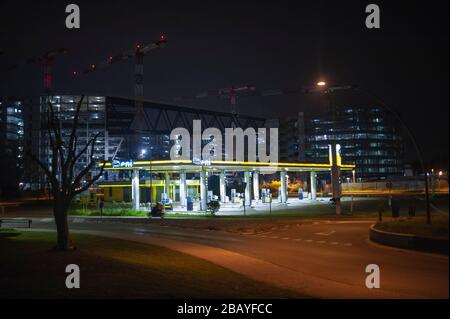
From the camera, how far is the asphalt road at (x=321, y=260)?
461 inches

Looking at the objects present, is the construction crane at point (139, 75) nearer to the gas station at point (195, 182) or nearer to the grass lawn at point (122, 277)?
the gas station at point (195, 182)

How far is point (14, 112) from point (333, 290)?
537ft

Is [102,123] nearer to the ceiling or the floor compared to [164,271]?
nearer to the ceiling

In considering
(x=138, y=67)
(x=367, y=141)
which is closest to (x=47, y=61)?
(x=138, y=67)

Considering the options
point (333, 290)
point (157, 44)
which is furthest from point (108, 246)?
point (157, 44)

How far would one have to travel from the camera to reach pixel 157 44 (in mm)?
142250

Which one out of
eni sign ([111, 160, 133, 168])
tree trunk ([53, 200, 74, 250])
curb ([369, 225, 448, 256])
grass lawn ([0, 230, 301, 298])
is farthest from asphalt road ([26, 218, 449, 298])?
eni sign ([111, 160, 133, 168])

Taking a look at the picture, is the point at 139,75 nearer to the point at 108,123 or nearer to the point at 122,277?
the point at 108,123

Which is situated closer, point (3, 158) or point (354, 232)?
point (354, 232)

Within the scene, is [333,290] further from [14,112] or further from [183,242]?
[14,112]

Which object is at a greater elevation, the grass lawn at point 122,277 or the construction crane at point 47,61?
the construction crane at point 47,61

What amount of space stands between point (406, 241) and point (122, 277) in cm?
1071

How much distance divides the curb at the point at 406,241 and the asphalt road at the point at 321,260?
0.29 meters

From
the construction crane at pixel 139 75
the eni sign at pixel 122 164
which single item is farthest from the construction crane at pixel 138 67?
the eni sign at pixel 122 164
